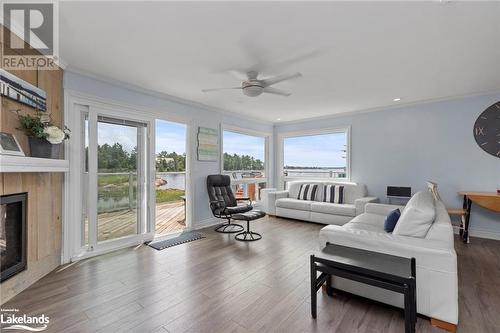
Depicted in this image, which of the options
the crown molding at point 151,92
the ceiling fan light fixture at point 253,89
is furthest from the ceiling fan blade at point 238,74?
the crown molding at point 151,92

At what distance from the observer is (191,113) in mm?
4504

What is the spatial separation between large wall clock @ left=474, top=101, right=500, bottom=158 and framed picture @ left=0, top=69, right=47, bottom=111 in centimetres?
623

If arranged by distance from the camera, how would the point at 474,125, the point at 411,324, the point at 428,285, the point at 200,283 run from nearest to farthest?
the point at 411,324
the point at 428,285
the point at 200,283
the point at 474,125

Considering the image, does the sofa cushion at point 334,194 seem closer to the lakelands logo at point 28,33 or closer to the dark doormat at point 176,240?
the dark doormat at point 176,240

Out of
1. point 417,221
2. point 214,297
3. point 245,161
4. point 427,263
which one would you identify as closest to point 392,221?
point 417,221

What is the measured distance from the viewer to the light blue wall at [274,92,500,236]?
394 centimetres

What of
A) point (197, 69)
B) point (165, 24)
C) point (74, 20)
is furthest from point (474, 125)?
point (74, 20)

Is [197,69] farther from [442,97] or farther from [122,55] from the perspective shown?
[442,97]

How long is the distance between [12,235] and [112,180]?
4.34ft

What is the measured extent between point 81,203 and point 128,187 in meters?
0.65

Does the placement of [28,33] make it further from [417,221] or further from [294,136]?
[294,136]

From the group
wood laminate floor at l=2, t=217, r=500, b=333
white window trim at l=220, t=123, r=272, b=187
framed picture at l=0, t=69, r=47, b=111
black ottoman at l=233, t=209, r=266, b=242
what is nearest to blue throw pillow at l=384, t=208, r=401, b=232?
wood laminate floor at l=2, t=217, r=500, b=333

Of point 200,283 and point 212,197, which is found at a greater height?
point 212,197

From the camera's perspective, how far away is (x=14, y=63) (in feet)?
7.29
